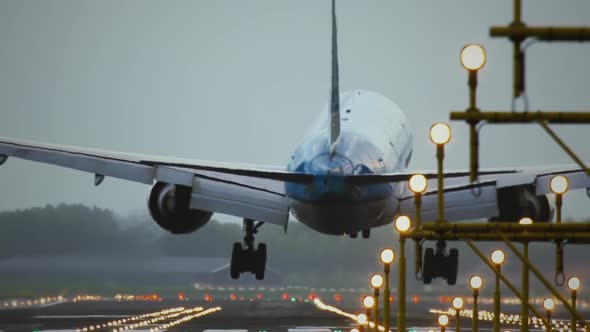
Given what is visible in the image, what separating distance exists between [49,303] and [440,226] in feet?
172

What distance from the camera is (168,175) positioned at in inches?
1857

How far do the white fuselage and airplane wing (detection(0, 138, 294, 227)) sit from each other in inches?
90.4

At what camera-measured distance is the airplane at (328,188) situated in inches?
1746

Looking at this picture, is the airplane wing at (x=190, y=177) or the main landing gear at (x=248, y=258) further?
the main landing gear at (x=248, y=258)

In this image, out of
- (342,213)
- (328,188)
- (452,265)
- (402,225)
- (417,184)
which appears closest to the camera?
(417,184)

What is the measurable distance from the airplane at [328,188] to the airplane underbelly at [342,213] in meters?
0.04

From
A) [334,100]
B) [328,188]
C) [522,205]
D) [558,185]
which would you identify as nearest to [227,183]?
[334,100]

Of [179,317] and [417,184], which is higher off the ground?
[179,317]

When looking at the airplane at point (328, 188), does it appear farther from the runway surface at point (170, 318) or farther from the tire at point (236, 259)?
the runway surface at point (170, 318)

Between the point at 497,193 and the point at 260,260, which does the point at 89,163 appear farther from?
the point at 497,193

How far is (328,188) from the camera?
4328 cm

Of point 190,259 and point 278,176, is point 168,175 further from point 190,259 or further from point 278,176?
point 190,259

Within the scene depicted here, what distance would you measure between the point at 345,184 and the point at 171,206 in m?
7.99

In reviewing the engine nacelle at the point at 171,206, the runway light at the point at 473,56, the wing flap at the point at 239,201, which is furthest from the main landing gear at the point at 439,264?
the runway light at the point at 473,56
